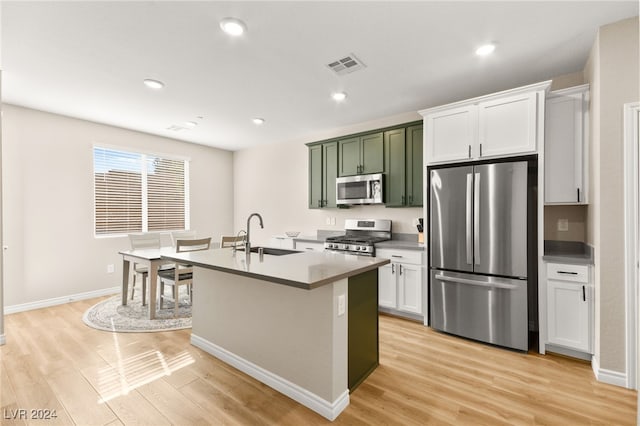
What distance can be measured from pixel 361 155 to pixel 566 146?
2.36 m

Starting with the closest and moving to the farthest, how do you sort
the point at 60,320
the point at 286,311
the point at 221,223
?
the point at 286,311, the point at 60,320, the point at 221,223

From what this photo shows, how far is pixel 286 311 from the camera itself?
213 centimetres

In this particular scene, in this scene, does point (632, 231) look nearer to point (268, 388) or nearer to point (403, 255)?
point (403, 255)

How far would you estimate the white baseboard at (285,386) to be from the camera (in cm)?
189

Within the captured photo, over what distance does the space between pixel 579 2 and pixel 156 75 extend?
3549 millimetres

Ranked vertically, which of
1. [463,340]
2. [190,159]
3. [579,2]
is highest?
[579,2]

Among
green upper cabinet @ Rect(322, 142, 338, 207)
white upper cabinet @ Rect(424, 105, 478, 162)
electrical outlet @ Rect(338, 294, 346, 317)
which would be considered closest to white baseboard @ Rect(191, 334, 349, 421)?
electrical outlet @ Rect(338, 294, 346, 317)

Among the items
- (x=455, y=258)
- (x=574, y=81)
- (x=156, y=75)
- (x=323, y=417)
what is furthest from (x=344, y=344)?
(x=574, y=81)

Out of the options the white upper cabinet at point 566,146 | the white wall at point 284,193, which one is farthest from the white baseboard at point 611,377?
the white wall at point 284,193

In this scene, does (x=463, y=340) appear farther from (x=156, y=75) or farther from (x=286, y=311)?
(x=156, y=75)

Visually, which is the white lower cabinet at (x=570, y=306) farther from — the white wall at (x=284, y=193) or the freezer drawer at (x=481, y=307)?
the white wall at (x=284, y=193)

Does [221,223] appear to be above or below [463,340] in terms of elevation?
above

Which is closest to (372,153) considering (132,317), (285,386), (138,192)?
(285,386)

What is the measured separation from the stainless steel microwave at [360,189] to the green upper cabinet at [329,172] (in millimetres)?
186
